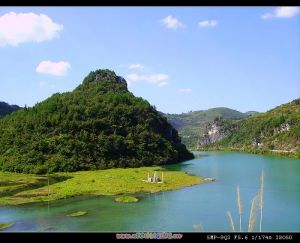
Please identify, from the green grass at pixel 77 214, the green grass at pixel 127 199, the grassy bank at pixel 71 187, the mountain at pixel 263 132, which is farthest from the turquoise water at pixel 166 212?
the mountain at pixel 263 132

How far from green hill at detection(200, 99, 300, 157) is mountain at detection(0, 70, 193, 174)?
87.4 ft

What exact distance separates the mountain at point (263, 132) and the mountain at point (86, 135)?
88.6 ft

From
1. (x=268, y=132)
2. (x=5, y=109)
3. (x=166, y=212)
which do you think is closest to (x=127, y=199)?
(x=166, y=212)

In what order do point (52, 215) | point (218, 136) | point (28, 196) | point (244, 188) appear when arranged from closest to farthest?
1. point (52, 215)
2. point (28, 196)
3. point (244, 188)
4. point (218, 136)

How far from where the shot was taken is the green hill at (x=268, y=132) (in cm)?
9613

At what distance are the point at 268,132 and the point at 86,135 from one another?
67.6 m

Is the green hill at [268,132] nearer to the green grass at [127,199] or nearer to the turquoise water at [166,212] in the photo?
the turquoise water at [166,212]

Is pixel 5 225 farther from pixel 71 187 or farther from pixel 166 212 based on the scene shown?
pixel 71 187

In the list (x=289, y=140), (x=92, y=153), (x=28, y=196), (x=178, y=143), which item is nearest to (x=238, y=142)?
(x=289, y=140)

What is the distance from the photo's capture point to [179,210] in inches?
995

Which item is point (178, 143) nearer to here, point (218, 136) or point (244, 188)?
point (244, 188)

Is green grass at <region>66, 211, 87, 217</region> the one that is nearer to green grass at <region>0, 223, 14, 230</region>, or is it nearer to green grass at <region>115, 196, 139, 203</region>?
green grass at <region>0, 223, 14, 230</region>

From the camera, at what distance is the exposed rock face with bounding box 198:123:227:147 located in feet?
521

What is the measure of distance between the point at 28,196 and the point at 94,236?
3020 cm
